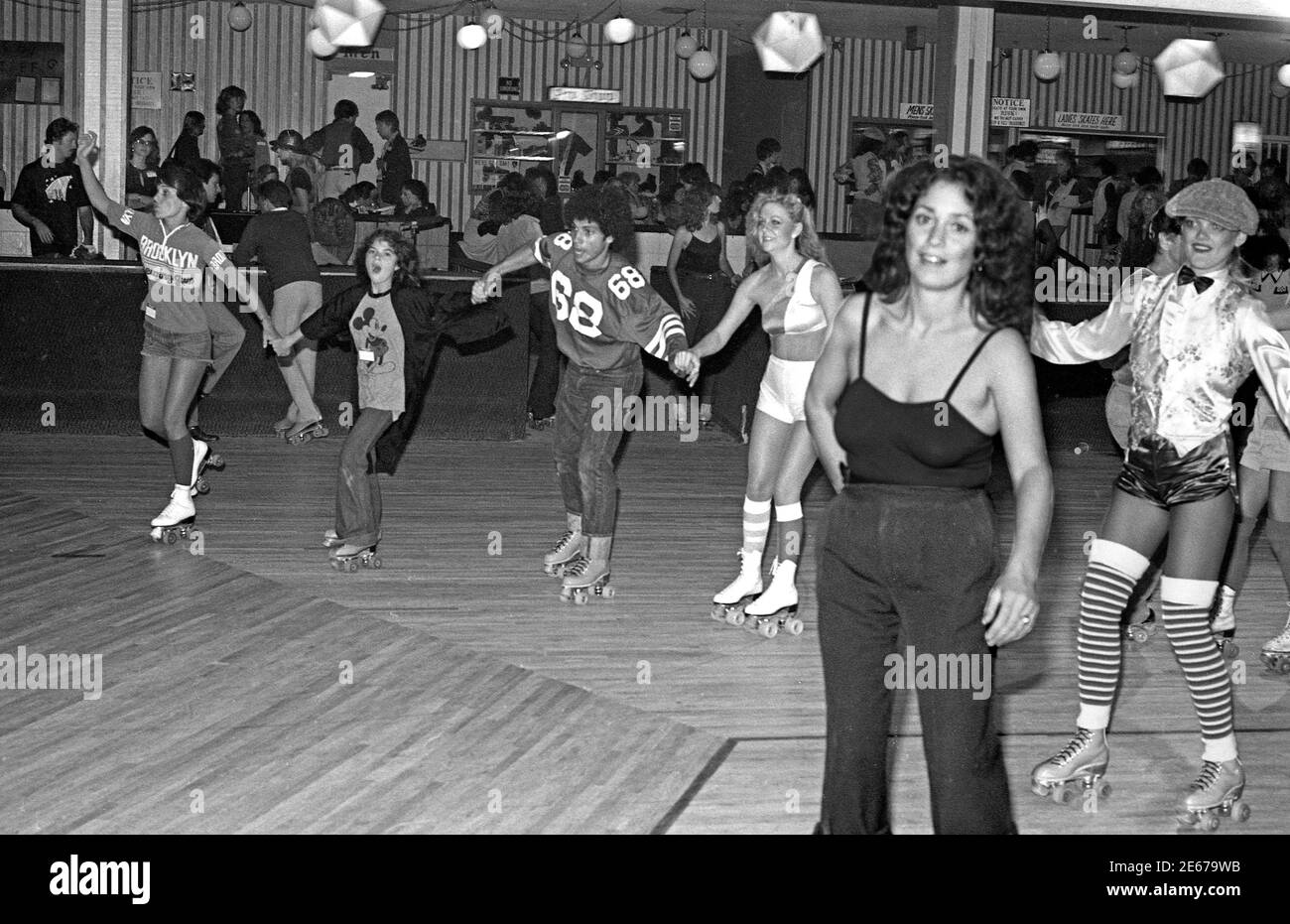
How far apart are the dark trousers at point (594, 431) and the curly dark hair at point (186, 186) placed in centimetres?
188

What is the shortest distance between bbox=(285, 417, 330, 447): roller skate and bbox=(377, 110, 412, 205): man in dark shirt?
3.78m

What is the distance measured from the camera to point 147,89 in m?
16.9

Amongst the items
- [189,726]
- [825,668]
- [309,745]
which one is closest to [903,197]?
[825,668]

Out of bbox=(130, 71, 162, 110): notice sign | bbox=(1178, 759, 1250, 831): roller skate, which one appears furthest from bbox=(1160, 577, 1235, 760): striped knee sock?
bbox=(130, 71, 162, 110): notice sign

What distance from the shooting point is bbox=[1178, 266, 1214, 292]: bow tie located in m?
3.83

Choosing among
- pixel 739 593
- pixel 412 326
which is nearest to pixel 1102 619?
pixel 739 593

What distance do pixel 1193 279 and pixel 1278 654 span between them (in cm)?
205

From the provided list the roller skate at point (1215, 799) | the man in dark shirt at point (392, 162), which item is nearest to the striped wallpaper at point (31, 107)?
the man in dark shirt at point (392, 162)

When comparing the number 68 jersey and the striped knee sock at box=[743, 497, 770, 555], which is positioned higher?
the number 68 jersey

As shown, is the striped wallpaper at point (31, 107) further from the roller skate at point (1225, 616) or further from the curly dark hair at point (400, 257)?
the roller skate at point (1225, 616)

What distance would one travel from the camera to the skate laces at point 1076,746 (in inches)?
158

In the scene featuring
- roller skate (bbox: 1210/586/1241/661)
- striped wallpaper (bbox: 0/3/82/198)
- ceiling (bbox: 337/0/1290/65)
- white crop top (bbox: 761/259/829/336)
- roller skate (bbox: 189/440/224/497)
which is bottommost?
roller skate (bbox: 1210/586/1241/661)

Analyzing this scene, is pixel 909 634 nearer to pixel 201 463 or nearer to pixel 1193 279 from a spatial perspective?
pixel 1193 279

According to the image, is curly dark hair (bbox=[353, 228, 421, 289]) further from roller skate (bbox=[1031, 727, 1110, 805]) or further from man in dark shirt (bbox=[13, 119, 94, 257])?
man in dark shirt (bbox=[13, 119, 94, 257])
